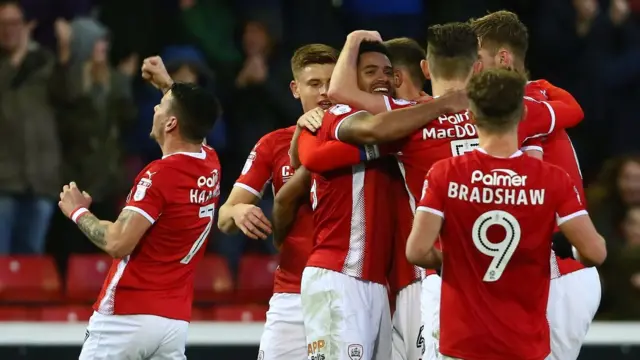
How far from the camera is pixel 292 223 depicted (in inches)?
234

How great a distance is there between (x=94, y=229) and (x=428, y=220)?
72.8 inches

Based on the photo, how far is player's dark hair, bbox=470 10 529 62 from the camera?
17.3 feet

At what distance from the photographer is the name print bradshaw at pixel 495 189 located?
4.46m

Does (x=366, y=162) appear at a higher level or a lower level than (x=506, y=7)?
lower

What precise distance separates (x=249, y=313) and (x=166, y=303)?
339 centimetres

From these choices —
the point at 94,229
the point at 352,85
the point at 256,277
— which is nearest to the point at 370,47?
the point at 352,85

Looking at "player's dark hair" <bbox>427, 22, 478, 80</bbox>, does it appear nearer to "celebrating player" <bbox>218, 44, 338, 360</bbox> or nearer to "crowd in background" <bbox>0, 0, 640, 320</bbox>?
"celebrating player" <bbox>218, 44, 338, 360</bbox>

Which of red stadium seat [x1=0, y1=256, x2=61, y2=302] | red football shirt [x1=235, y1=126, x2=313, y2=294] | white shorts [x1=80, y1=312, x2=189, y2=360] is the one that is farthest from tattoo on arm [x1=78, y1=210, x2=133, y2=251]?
red stadium seat [x1=0, y1=256, x2=61, y2=302]

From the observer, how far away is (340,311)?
5.28m

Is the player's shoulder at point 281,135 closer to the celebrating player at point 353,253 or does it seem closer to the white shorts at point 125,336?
the celebrating player at point 353,253

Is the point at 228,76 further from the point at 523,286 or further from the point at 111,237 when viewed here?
the point at 523,286

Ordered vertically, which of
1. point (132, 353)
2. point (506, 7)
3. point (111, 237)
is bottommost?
point (132, 353)

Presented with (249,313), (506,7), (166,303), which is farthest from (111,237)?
(506,7)

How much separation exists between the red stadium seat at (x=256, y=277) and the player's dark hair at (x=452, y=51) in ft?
15.1
